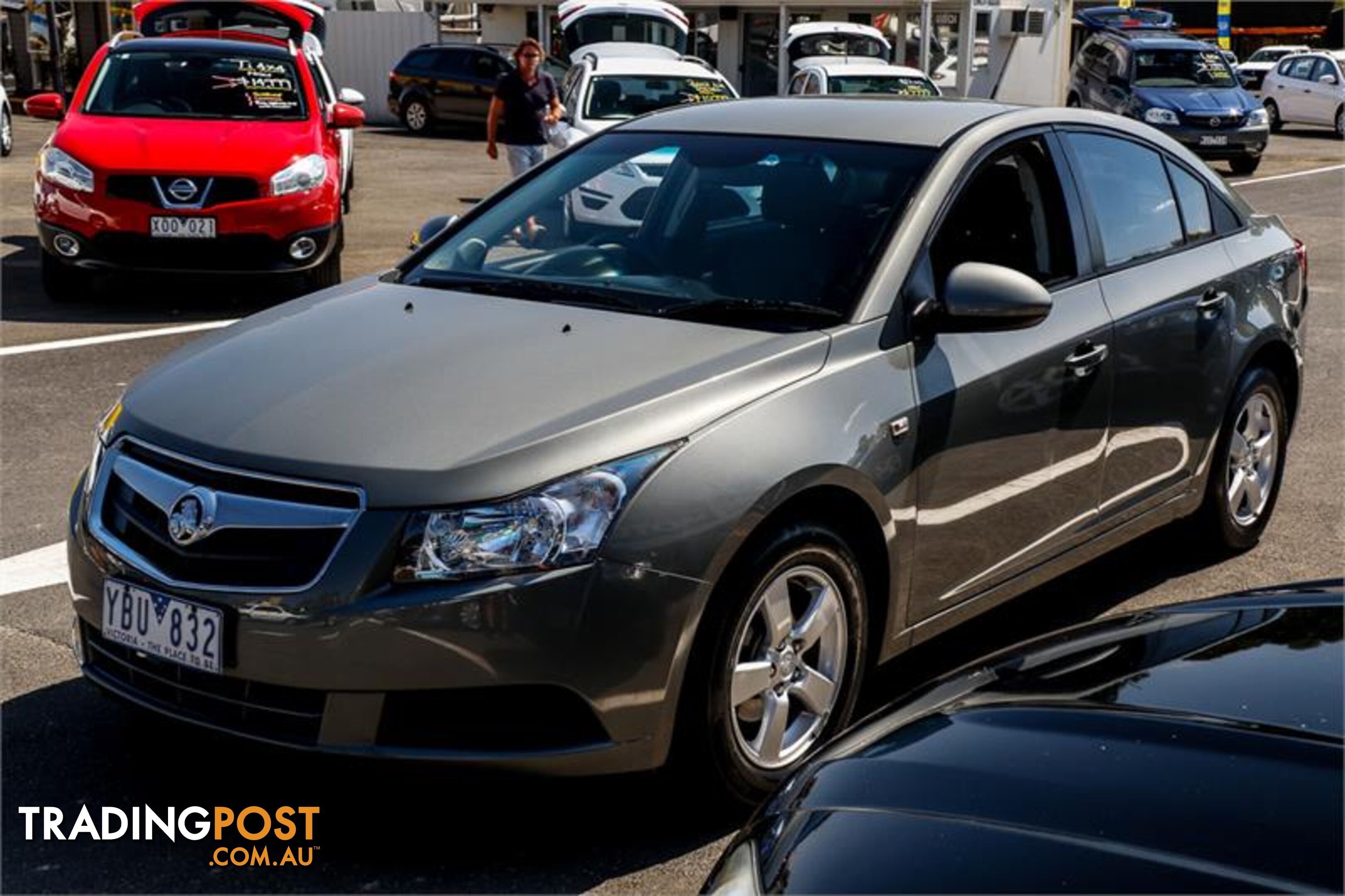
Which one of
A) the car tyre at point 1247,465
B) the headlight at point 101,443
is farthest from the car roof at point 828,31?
the headlight at point 101,443

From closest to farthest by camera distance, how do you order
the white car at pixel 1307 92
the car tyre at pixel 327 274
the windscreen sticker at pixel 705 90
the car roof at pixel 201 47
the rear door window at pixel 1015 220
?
the rear door window at pixel 1015 220 → the car tyre at pixel 327 274 → the car roof at pixel 201 47 → the windscreen sticker at pixel 705 90 → the white car at pixel 1307 92

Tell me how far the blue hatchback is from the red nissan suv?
1475 centimetres

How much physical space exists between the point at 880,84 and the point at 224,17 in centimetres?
833

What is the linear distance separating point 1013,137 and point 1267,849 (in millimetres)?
3265

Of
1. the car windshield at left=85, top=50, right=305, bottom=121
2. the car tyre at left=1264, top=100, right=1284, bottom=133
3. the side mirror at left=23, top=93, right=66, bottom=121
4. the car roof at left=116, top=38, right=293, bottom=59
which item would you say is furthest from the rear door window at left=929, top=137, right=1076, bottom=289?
the car tyre at left=1264, top=100, right=1284, bottom=133

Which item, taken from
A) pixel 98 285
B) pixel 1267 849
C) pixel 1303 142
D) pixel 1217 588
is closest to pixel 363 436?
pixel 1267 849

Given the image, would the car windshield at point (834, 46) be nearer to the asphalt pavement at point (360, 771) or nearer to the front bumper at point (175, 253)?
the front bumper at point (175, 253)

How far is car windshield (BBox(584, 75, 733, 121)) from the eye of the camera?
16891 millimetres

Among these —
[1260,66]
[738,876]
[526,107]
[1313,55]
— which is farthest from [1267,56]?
[738,876]

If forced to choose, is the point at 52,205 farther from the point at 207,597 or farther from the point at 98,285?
the point at 207,597

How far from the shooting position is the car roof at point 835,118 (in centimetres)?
512

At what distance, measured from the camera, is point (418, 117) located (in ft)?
106

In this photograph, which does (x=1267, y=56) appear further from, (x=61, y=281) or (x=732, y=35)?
(x=61, y=281)

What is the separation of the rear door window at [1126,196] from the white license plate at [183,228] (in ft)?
22.4
